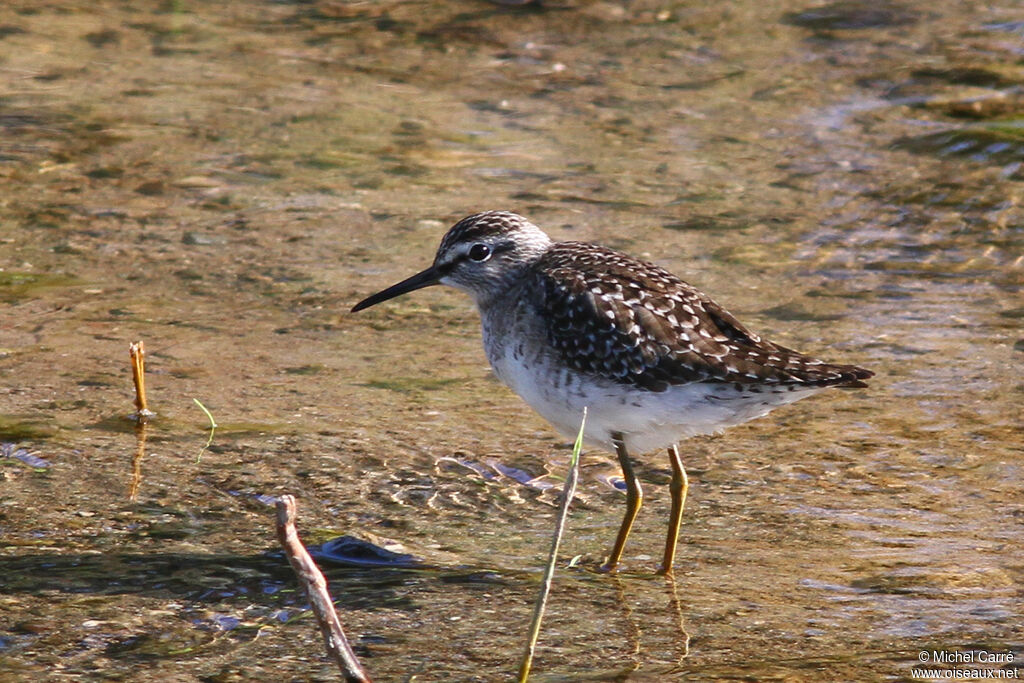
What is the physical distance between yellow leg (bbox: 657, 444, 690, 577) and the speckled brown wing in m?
0.49

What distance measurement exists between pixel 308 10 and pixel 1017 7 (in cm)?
743

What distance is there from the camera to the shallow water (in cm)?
586

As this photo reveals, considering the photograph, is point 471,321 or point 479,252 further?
point 471,321

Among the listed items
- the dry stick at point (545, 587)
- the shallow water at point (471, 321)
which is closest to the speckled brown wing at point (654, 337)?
the shallow water at point (471, 321)

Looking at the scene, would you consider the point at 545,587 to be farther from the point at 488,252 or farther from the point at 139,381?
the point at 139,381

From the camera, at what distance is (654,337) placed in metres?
6.45

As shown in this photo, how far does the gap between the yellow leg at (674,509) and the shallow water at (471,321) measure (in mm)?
88

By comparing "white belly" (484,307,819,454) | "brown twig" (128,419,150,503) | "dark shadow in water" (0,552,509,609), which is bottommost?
"dark shadow in water" (0,552,509,609)

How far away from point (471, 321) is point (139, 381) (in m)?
2.51

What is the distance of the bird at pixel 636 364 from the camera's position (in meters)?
6.32

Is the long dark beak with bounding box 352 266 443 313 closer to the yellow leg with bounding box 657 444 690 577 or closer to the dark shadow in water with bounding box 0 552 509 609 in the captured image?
the yellow leg with bounding box 657 444 690 577

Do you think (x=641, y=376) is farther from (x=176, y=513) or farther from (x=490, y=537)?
(x=176, y=513)

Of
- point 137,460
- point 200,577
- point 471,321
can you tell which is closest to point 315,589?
point 200,577

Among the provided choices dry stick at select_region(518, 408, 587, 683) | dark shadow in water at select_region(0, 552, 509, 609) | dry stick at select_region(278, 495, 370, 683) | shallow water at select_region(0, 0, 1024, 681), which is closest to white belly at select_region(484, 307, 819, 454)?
shallow water at select_region(0, 0, 1024, 681)
